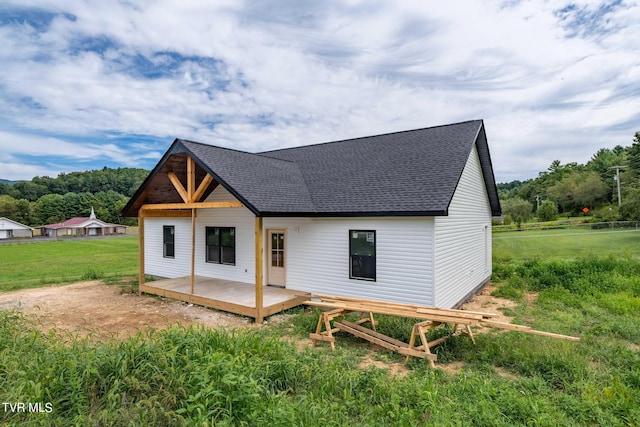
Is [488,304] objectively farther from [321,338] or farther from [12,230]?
[12,230]

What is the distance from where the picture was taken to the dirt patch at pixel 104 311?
7.18 metres

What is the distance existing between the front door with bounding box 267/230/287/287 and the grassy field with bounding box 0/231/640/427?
4.41m

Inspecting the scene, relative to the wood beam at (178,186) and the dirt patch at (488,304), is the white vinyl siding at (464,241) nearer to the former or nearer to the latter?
the dirt patch at (488,304)

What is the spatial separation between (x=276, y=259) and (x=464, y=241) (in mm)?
5798

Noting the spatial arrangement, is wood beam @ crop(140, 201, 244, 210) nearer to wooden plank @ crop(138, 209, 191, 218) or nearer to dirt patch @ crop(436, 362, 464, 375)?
wooden plank @ crop(138, 209, 191, 218)

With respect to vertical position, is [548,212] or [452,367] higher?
[548,212]

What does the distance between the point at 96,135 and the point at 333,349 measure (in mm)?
49601

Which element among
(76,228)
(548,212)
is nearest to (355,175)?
(548,212)

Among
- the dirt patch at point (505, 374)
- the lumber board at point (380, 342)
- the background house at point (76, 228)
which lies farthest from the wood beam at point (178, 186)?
the background house at point (76, 228)

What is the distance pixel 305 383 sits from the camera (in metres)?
3.96

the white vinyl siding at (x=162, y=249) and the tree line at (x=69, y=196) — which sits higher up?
the tree line at (x=69, y=196)

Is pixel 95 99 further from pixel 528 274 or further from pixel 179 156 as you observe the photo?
pixel 528 274

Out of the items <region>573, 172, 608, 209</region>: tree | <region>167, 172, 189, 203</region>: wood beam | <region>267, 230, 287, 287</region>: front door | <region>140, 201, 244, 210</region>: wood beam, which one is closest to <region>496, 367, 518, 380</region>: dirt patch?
<region>140, 201, 244, 210</region>: wood beam

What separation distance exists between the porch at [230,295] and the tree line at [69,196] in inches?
2565
